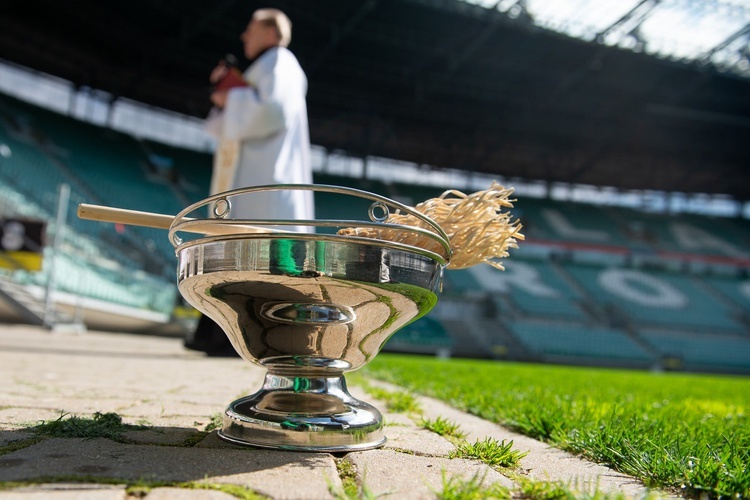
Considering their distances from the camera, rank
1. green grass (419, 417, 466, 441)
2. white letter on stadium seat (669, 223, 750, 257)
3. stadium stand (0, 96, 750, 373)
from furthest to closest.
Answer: white letter on stadium seat (669, 223, 750, 257) → stadium stand (0, 96, 750, 373) → green grass (419, 417, 466, 441)

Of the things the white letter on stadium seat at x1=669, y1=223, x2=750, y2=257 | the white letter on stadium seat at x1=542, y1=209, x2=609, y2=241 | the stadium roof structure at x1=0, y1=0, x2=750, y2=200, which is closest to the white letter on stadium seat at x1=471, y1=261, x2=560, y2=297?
the white letter on stadium seat at x1=542, y1=209, x2=609, y2=241

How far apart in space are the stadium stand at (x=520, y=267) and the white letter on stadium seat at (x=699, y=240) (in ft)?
0.17

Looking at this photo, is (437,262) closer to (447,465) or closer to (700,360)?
(447,465)

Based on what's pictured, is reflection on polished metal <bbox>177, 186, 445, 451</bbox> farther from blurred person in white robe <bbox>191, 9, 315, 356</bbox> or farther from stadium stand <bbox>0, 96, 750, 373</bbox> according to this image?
stadium stand <bbox>0, 96, 750, 373</bbox>

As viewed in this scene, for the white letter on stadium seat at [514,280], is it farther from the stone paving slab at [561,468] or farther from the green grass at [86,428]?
the green grass at [86,428]

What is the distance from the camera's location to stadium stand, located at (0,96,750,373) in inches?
472

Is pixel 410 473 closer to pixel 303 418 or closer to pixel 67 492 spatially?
pixel 303 418

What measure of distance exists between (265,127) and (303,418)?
151 centimetres

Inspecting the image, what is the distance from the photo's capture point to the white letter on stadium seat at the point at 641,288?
18750mm

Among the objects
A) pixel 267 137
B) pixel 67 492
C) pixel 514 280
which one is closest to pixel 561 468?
pixel 67 492

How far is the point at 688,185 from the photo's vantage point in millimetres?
22453

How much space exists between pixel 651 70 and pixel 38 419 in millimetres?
15890

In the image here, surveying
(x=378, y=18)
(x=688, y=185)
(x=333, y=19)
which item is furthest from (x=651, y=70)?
(x=688, y=185)

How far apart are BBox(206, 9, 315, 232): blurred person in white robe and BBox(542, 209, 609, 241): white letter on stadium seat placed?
19.2 metres
